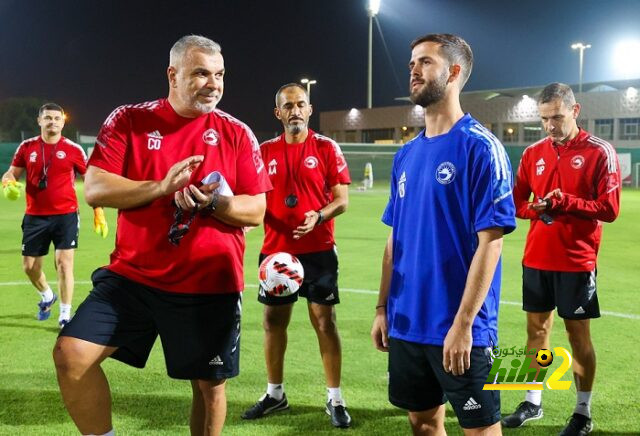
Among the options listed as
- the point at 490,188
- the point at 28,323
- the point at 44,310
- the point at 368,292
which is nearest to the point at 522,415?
the point at 490,188

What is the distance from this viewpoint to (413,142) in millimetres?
3271

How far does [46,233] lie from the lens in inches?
324

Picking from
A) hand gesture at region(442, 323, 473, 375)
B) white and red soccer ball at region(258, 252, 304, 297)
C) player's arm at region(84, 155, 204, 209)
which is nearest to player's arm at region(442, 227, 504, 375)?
hand gesture at region(442, 323, 473, 375)

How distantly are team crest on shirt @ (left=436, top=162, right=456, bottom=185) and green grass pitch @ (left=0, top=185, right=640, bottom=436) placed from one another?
91.8 inches

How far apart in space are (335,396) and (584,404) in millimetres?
1744

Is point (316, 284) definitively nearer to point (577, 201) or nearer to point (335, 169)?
point (335, 169)

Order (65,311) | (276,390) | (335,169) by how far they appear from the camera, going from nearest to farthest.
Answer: (276,390) < (335,169) < (65,311)

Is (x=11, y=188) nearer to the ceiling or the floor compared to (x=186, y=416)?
nearer to the ceiling

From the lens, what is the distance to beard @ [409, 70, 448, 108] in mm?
3059

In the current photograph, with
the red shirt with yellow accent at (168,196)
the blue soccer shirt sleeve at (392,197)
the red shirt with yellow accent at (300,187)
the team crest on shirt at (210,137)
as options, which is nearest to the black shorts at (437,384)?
the blue soccer shirt sleeve at (392,197)

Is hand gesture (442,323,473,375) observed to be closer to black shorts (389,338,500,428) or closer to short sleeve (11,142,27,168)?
black shorts (389,338,500,428)

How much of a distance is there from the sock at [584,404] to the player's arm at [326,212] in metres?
2.23

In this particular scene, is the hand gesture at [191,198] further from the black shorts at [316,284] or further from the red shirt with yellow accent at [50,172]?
the red shirt with yellow accent at [50,172]

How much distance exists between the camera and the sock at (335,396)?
494cm
